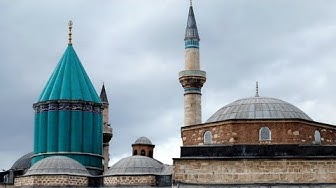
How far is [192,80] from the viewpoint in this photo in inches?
1389

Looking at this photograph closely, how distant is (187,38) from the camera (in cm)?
3669

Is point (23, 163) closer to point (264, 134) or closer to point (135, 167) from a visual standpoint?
point (135, 167)

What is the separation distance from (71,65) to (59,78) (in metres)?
0.77

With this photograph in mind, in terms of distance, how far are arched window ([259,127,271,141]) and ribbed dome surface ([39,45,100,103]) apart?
10.2 metres

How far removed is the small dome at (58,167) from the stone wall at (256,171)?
820cm

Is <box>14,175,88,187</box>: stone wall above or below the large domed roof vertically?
below

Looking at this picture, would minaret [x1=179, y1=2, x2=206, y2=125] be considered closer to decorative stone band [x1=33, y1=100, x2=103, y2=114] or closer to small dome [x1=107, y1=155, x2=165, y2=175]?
decorative stone band [x1=33, y1=100, x2=103, y2=114]

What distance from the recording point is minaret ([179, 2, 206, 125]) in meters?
34.9

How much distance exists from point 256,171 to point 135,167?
8100 millimetres

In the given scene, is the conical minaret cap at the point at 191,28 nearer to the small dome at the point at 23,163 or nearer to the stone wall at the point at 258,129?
the small dome at the point at 23,163

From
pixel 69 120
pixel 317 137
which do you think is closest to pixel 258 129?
Result: pixel 317 137

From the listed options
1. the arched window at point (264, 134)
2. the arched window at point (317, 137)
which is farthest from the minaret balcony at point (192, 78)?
the arched window at point (264, 134)

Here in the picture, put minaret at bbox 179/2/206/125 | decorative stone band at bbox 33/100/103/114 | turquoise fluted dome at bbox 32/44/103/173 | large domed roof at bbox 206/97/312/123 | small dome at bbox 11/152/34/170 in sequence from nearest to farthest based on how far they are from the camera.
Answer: large domed roof at bbox 206/97/312/123 < turquoise fluted dome at bbox 32/44/103/173 < decorative stone band at bbox 33/100/103/114 < minaret at bbox 179/2/206/125 < small dome at bbox 11/152/34/170

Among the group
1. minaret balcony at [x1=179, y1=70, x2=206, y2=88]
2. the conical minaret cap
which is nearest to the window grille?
minaret balcony at [x1=179, y1=70, x2=206, y2=88]
